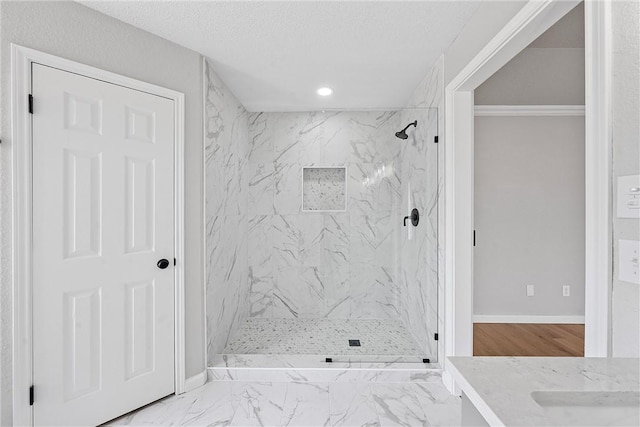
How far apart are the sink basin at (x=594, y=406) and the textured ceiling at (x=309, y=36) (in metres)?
1.89

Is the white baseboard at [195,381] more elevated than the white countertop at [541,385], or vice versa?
the white countertop at [541,385]

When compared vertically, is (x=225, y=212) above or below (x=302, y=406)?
above

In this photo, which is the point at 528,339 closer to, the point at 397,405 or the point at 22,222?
the point at 397,405

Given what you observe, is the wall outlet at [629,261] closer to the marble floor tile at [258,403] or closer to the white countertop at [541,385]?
the white countertop at [541,385]

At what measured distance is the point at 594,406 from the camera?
25.6 inches

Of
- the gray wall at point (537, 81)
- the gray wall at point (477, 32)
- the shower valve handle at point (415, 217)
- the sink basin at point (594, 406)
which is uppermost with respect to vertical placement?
the gray wall at point (537, 81)

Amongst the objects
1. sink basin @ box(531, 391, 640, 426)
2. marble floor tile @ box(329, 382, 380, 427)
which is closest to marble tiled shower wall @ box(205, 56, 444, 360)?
marble floor tile @ box(329, 382, 380, 427)

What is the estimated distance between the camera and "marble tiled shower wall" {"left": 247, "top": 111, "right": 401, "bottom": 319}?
3.20 metres

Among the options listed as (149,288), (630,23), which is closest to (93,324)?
(149,288)

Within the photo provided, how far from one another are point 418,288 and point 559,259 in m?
1.84

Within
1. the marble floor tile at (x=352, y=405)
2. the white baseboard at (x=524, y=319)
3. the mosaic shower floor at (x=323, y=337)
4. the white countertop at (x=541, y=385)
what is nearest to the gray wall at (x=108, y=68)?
the mosaic shower floor at (x=323, y=337)

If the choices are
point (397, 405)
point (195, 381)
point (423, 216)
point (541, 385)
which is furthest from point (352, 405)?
point (541, 385)

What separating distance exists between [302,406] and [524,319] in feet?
9.04

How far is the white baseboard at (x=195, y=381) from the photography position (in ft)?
7.46
